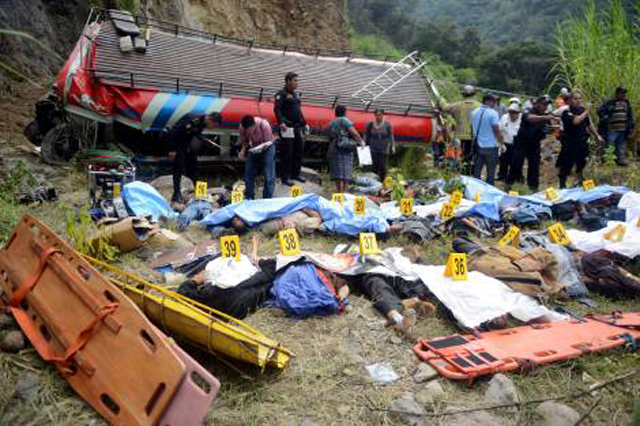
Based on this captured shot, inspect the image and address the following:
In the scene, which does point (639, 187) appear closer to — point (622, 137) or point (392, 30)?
point (622, 137)

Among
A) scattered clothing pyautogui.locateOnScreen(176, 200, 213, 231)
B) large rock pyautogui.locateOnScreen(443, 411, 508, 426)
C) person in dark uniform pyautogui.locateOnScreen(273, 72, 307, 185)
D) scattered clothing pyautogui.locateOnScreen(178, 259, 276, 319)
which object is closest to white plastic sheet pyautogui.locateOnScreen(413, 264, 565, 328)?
large rock pyautogui.locateOnScreen(443, 411, 508, 426)

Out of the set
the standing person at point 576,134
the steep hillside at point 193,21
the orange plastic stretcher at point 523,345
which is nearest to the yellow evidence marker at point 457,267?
the orange plastic stretcher at point 523,345

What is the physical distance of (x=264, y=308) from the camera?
3322mm

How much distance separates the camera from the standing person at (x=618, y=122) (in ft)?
24.0

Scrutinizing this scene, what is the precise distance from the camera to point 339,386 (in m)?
2.60

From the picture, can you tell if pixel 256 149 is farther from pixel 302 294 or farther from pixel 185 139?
pixel 302 294

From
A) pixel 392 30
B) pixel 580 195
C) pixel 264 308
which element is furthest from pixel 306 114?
pixel 392 30

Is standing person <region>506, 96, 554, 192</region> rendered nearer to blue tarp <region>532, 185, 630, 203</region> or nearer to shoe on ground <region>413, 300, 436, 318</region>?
blue tarp <region>532, 185, 630, 203</region>

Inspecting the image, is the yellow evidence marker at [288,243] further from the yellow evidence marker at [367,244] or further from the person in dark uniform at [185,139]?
the person in dark uniform at [185,139]

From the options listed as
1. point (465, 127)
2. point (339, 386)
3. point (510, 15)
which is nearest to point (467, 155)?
point (465, 127)

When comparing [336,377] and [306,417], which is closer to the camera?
[306,417]

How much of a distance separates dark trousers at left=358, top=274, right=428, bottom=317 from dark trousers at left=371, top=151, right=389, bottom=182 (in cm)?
407

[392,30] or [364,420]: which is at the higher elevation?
[392,30]

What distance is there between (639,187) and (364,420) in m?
6.18
